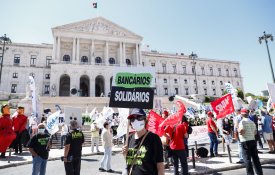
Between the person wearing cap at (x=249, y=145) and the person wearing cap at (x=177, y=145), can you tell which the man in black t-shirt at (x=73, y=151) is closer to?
the person wearing cap at (x=177, y=145)

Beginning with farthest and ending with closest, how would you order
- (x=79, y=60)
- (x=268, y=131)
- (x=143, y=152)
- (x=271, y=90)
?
(x=79, y=60), (x=268, y=131), (x=271, y=90), (x=143, y=152)

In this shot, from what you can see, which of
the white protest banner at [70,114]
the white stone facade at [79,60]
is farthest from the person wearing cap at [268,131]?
the white stone facade at [79,60]

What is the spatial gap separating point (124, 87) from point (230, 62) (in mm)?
78208

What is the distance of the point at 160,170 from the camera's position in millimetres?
2857

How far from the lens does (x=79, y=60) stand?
169 feet

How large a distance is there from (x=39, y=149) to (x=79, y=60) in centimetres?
4814

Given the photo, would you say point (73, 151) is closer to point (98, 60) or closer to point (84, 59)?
point (84, 59)

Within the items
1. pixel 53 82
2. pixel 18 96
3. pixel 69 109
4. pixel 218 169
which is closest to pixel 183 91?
pixel 53 82

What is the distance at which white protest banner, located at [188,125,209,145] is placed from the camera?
9906 mm

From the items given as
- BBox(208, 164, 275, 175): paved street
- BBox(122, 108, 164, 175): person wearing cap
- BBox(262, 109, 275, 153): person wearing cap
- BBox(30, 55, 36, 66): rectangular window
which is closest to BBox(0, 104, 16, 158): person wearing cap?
BBox(122, 108, 164, 175): person wearing cap

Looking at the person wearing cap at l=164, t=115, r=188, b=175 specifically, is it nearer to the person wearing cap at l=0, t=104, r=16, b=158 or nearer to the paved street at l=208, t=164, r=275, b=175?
the paved street at l=208, t=164, r=275, b=175

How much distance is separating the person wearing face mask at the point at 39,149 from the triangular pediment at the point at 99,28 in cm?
4840

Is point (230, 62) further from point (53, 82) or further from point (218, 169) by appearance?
point (218, 169)

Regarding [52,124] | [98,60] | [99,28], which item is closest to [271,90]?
[52,124]
